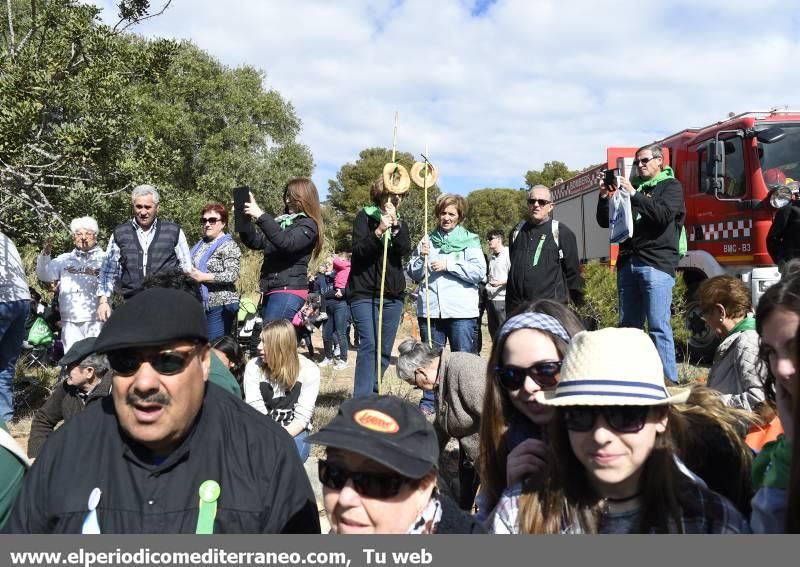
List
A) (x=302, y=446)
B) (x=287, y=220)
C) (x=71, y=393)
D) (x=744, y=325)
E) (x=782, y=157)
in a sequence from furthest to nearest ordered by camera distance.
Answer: (x=782, y=157), (x=287, y=220), (x=302, y=446), (x=71, y=393), (x=744, y=325)

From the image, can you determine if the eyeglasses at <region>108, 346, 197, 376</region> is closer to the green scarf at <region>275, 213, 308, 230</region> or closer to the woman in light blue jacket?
the green scarf at <region>275, 213, 308, 230</region>

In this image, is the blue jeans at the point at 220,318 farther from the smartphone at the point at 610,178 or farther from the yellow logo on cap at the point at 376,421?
the yellow logo on cap at the point at 376,421

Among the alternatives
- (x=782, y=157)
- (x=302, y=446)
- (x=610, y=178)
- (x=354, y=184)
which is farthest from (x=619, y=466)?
(x=354, y=184)

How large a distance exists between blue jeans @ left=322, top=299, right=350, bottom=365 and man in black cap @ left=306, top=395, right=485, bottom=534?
7740mm

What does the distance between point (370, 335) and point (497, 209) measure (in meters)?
34.8

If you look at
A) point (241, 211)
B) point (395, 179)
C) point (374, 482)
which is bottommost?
point (374, 482)

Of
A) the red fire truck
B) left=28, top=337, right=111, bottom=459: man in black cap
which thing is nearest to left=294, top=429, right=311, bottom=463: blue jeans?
left=28, top=337, right=111, bottom=459: man in black cap

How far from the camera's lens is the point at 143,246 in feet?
17.5

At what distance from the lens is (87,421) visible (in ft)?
6.84

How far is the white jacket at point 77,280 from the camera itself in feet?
20.0

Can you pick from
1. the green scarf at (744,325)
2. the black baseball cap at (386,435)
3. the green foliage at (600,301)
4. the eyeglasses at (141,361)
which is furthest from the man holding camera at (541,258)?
the eyeglasses at (141,361)

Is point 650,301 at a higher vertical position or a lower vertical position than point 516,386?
higher

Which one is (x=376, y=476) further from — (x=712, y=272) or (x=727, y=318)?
(x=712, y=272)

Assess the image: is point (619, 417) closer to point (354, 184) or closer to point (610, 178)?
point (610, 178)
